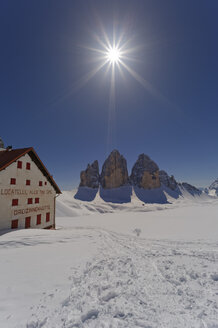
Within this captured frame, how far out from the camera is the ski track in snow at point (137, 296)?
319 centimetres

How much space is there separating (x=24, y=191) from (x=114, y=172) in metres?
78.5

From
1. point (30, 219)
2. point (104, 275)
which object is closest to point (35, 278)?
point (104, 275)

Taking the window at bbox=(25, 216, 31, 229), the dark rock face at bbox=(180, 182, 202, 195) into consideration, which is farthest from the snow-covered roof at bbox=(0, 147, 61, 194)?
the dark rock face at bbox=(180, 182, 202, 195)

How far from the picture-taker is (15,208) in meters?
12.3

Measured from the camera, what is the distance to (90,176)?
90312 mm

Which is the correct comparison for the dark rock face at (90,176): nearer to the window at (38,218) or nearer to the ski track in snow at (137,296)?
the window at (38,218)

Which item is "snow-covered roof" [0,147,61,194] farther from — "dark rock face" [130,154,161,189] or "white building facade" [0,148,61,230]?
"dark rock face" [130,154,161,189]

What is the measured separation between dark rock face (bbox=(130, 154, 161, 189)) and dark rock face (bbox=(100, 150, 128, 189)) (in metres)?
9.94

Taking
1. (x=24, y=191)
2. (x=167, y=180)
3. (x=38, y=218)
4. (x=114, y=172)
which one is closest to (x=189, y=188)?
(x=167, y=180)

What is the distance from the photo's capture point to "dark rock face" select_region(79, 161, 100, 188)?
3511 inches

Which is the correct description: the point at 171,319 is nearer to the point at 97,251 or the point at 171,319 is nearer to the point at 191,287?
the point at 191,287

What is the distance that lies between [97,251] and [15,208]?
376 inches

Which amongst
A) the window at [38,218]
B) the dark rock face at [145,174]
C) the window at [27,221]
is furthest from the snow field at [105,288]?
the dark rock face at [145,174]

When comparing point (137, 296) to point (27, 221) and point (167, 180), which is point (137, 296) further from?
point (167, 180)
